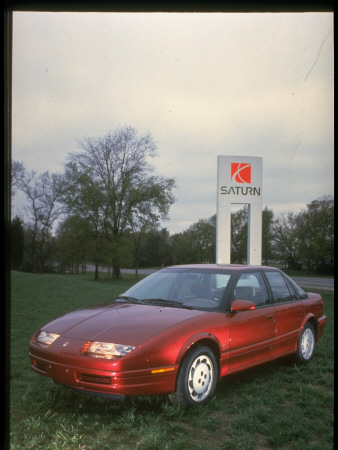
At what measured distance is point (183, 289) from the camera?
4.65 metres

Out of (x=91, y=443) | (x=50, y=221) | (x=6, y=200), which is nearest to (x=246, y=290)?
(x=91, y=443)

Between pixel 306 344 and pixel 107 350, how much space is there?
3196 millimetres

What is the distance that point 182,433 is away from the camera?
10.6 feet

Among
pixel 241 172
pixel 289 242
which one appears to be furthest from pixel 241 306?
pixel 289 242

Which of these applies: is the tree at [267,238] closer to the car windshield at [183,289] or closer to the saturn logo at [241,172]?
the saturn logo at [241,172]

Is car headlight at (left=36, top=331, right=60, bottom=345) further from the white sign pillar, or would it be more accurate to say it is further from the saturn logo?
the saturn logo

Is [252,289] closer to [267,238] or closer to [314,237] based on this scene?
[314,237]

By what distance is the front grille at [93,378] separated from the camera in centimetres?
336

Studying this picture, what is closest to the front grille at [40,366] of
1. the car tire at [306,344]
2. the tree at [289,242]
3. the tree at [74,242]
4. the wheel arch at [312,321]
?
the car tire at [306,344]

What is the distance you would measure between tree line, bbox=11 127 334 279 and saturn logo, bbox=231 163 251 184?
1175cm

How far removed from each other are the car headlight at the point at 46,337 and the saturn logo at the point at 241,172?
7.15m

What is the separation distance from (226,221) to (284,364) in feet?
17.0

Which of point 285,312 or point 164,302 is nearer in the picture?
point 164,302

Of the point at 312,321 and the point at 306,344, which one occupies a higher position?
the point at 312,321
